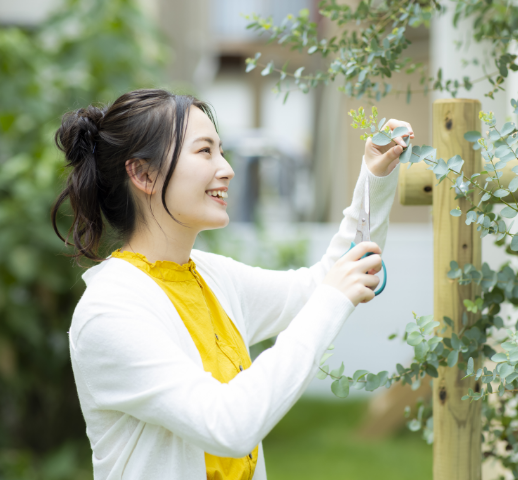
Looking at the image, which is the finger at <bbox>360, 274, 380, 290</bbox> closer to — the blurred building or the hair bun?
the hair bun

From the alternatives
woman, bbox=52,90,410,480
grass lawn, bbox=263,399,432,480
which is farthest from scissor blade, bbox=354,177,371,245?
grass lawn, bbox=263,399,432,480

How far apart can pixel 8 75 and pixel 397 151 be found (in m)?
2.74

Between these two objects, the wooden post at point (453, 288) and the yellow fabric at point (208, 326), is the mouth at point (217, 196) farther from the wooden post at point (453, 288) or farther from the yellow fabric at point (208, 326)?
the wooden post at point (453, 288)

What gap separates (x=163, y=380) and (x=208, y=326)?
0.25 meters

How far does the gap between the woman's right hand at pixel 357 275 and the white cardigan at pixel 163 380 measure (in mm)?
16

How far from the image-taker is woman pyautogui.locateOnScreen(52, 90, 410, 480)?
37.4 inches

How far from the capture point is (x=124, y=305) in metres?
1.02

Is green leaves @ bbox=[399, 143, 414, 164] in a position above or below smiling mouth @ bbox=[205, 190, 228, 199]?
above

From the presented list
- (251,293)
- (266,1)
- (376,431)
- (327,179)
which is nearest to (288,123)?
(266,1)

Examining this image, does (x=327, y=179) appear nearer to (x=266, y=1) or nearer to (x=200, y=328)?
(x=200, y=328)

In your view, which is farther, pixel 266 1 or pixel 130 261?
pixel 266 1

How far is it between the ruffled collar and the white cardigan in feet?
0.15

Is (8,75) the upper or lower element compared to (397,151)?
upper

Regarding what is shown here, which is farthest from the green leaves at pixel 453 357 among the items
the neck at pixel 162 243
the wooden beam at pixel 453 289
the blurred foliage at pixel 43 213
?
the blurred foliage at pixel 43 213
